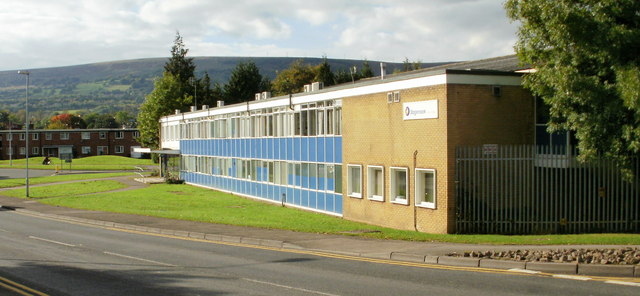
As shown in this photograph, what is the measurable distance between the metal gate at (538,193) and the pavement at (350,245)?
3.40 metres

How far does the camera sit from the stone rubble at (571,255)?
41.8ft

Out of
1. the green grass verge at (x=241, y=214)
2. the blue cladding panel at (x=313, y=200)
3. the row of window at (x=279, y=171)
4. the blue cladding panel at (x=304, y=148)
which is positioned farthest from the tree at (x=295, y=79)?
the blue cladding panel at (x=313, y=200)

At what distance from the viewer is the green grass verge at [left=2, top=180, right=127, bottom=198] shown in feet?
151

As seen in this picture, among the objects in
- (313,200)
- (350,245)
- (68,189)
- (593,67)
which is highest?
(593,67)

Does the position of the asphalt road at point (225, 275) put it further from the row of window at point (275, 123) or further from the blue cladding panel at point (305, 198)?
the blue cladding panel at point (305, 198)

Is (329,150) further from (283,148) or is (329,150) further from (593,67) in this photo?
(593,67)

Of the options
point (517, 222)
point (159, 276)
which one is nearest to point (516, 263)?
point (517, 222)

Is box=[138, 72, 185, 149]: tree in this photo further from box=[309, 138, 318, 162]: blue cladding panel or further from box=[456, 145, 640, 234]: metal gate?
box=[456, 145, 640, 234]: metal gate

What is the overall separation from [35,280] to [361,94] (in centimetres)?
1533

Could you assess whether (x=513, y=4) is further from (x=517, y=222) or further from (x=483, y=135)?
(x=517, y=222)

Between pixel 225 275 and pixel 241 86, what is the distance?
84.3 m

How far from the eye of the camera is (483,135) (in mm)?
20578

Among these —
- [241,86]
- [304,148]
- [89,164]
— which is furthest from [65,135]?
[304,148]

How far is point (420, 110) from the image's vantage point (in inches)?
843
